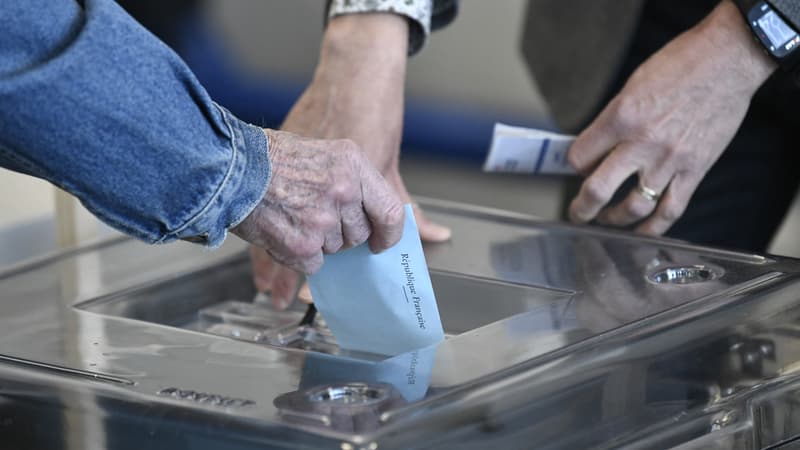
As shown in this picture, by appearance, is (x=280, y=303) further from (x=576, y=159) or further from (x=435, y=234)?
(x=576, y=159)

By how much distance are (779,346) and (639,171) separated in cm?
32

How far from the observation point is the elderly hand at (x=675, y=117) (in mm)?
1211

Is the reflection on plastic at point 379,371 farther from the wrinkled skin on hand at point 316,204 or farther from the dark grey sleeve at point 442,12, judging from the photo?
the dark grey sleeve at point 442,12

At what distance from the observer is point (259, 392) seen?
803 millimetres

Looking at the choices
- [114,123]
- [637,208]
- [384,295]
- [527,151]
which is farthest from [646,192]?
[114,123]

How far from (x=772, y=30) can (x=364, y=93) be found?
0.41 meters

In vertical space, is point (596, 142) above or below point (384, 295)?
above

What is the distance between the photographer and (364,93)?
4.14 feet

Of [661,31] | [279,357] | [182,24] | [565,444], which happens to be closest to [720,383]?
[565,444]

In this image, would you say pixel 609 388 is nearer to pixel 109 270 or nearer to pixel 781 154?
pixel 109 270

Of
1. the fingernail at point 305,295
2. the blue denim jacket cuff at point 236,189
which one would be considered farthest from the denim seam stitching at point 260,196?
the fingernail at point 305,295

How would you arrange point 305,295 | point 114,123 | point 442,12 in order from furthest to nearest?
1. point 442,12
2. point 305,295
3. point 114,123

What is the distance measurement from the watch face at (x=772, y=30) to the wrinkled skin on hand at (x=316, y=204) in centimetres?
47

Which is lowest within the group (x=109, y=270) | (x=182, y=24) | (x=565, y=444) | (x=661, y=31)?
(x=565, y=444)
